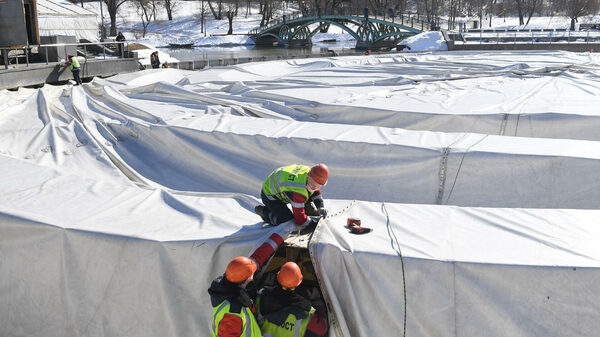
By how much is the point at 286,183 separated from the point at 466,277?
1686 millimetres

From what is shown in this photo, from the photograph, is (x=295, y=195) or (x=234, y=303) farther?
(x=295, y=195)

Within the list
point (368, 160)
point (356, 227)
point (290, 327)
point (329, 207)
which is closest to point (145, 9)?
point (368, 160)

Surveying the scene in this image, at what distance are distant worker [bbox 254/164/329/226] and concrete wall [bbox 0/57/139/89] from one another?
1314 centimetres

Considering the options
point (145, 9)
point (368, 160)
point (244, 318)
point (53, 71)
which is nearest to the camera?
point (244, 318)

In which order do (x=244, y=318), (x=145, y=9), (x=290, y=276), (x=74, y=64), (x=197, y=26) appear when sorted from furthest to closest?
(x=197, y=26), (x=145, y=9), (x=74, y=64), (x=290, y=276), (x=244, y=318)

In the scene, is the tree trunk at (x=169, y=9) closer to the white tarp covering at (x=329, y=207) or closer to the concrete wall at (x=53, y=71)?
the concrete wall at (x=53, y=71)

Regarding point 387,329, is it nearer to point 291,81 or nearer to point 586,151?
point 586,151

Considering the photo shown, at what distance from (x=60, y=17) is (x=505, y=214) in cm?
2736

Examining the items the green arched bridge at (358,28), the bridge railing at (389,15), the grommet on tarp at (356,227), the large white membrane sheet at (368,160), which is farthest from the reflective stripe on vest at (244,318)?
the green arched bridge at (358,28)

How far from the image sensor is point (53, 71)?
17891 millimetres

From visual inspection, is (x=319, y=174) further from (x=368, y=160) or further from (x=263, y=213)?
(x=368, y=160)

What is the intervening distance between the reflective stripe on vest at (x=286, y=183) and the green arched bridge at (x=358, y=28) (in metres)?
40.6

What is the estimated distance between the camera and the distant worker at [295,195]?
15.5ft

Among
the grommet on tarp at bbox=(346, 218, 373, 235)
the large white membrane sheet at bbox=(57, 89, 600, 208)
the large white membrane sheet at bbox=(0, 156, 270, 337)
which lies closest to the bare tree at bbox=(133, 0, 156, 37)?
the large white membrane sheet at bbox=(57, 89, 600, 208)
